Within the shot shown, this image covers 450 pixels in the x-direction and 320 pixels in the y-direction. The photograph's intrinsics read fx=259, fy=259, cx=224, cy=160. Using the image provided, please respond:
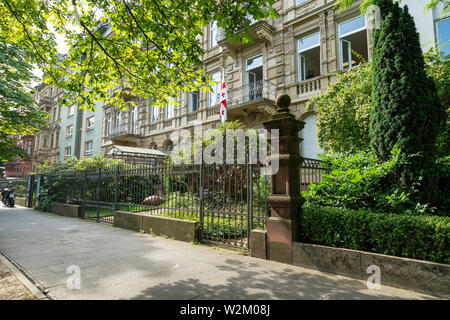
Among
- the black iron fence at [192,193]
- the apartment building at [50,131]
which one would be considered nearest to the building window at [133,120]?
the black iron fence at [192,193]

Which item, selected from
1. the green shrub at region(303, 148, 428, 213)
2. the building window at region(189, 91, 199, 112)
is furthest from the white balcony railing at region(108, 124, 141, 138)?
the green shrub at region(303, 148, 428, 213)

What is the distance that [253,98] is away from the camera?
47.9 feet

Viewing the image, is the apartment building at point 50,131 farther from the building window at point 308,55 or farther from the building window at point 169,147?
the building window at point 308,55

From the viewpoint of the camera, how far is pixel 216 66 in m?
17.5

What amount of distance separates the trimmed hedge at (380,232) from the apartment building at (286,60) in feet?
22.0

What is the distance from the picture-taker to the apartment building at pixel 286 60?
11.9 m

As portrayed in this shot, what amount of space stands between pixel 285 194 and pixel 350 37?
36.4 ft

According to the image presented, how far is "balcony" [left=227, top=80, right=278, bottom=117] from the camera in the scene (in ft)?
44.7

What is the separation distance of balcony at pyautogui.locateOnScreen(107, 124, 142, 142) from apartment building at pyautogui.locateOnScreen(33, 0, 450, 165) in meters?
2.65

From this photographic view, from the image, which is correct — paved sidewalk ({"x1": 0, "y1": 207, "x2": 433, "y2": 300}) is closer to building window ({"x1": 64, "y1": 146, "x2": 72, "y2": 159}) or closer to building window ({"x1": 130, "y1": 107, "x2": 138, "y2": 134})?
building window ({"x1": 130, "y1": 107, "x2": 138, "y2": 134})

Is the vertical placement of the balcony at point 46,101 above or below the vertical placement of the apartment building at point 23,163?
above

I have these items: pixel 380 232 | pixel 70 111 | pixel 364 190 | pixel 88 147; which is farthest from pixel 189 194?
pixel 70 111
